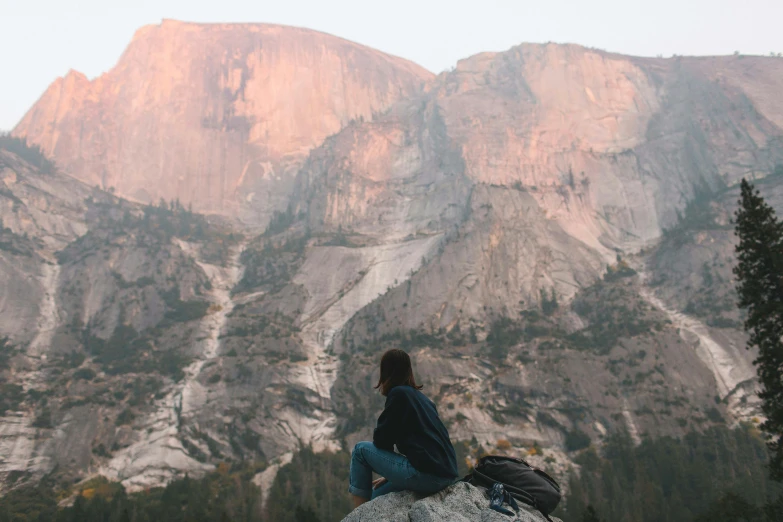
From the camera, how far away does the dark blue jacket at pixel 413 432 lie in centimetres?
1044

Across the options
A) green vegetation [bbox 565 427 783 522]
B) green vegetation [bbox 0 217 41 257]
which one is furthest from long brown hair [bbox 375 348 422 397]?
green vegetation [bbox 0 217 41 257]

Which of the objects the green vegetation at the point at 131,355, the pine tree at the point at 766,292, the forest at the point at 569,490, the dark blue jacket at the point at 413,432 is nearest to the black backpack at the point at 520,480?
the dark blue jacket at the point at 413,432

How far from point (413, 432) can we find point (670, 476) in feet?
313

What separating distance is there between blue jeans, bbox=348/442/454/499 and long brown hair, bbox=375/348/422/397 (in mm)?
1040

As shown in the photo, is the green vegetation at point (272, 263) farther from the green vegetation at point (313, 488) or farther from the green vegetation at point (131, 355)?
the green vegetation at point (313, 488)

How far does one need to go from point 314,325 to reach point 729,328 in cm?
8776

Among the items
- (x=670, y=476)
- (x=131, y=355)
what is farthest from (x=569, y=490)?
(x=131, y=355)

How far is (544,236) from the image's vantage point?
16575 centimetres

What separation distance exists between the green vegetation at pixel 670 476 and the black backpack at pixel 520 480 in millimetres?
71804

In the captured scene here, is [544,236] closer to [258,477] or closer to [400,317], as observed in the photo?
[400,317]

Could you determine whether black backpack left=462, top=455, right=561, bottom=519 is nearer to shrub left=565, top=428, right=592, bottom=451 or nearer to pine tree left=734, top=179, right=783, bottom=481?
pine tree left=734, top=179, right=783, bottom=481

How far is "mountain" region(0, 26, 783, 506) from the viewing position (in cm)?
11788

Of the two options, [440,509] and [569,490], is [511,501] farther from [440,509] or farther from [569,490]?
[569,490]

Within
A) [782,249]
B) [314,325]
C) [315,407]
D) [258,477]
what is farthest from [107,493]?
[782,249]
